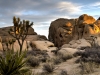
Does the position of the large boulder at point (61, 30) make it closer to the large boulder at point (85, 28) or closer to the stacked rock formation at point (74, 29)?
the stacked rock formation at point (74, 29)

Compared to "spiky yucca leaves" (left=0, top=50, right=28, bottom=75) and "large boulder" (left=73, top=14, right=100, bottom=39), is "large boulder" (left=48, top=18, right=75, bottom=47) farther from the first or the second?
"spiky yucca leaves" (left=0, top=50, right=28, bottom=75)

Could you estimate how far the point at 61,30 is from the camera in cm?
4444

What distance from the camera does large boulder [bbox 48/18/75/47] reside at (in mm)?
43844

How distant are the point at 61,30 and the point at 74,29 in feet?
9.61

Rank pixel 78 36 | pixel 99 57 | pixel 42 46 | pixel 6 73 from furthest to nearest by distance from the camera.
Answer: pixel 78 36
pixel 42 46
pixel 99 57
pixel 6 73

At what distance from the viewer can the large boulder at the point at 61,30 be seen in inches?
1726

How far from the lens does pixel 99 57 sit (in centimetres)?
1223

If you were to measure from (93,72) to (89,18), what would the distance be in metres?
35.3

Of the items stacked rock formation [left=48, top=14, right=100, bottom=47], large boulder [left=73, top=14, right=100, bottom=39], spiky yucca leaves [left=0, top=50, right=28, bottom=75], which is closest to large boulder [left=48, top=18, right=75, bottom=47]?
stacked rock formation [left=48, top=14, right=100, bottom=47]

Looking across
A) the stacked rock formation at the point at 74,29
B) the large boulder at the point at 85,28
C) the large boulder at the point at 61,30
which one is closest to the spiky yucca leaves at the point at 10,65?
the large boulder at the point at 85,28

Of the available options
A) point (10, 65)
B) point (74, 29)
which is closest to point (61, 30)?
point (74, 29)

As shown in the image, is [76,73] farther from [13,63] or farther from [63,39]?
[63,39]

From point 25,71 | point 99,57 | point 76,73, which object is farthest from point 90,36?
point 25,71

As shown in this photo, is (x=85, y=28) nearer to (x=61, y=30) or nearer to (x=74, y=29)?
(x=74, y=29)
